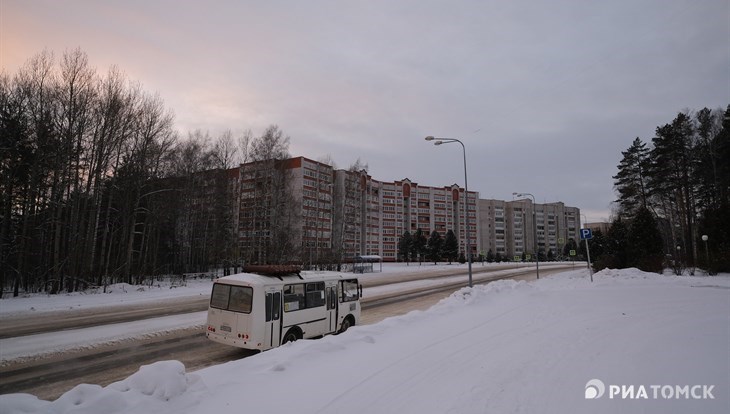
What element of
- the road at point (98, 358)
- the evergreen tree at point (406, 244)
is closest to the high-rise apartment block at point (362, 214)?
the evergreen tree at point (406, 244)

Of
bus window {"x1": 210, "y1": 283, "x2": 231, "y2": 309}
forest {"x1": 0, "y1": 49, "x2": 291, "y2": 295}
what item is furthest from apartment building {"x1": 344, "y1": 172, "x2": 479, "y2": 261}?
bus window {"x1": 210, "y1": 283, "x2": 231, "y2": 309}

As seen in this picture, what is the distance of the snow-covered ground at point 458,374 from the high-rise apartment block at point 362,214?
29.8m

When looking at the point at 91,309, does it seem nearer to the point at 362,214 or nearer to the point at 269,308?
the point at 269,308

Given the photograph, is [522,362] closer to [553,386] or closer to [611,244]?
[553,386]

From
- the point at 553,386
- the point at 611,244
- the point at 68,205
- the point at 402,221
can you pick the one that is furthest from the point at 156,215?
the point at 402,221

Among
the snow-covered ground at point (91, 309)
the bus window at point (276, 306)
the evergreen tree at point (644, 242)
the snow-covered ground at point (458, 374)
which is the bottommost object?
the snow-covered ground at point (91, 309)

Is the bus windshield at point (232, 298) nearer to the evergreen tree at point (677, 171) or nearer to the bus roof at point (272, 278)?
the bus roof at point (272, 278)

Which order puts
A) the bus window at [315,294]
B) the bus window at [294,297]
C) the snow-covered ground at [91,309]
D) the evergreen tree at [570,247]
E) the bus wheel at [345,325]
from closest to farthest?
the bus window at [294,297], the snow-covered ground at [91,309], the bus window at [315,294], the bus wheel at [345,325], the evergreen tree at [570,247]

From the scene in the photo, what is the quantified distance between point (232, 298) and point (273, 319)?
1242mm

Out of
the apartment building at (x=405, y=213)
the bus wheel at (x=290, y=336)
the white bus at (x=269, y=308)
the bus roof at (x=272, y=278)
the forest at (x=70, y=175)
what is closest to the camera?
the white bus at (x=269, y=308)

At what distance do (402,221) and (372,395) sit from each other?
4268 inches

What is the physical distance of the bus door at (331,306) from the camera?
12.2m

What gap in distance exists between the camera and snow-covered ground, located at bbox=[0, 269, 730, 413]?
510 cm

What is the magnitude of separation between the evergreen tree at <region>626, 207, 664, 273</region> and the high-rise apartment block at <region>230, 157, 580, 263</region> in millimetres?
9058
